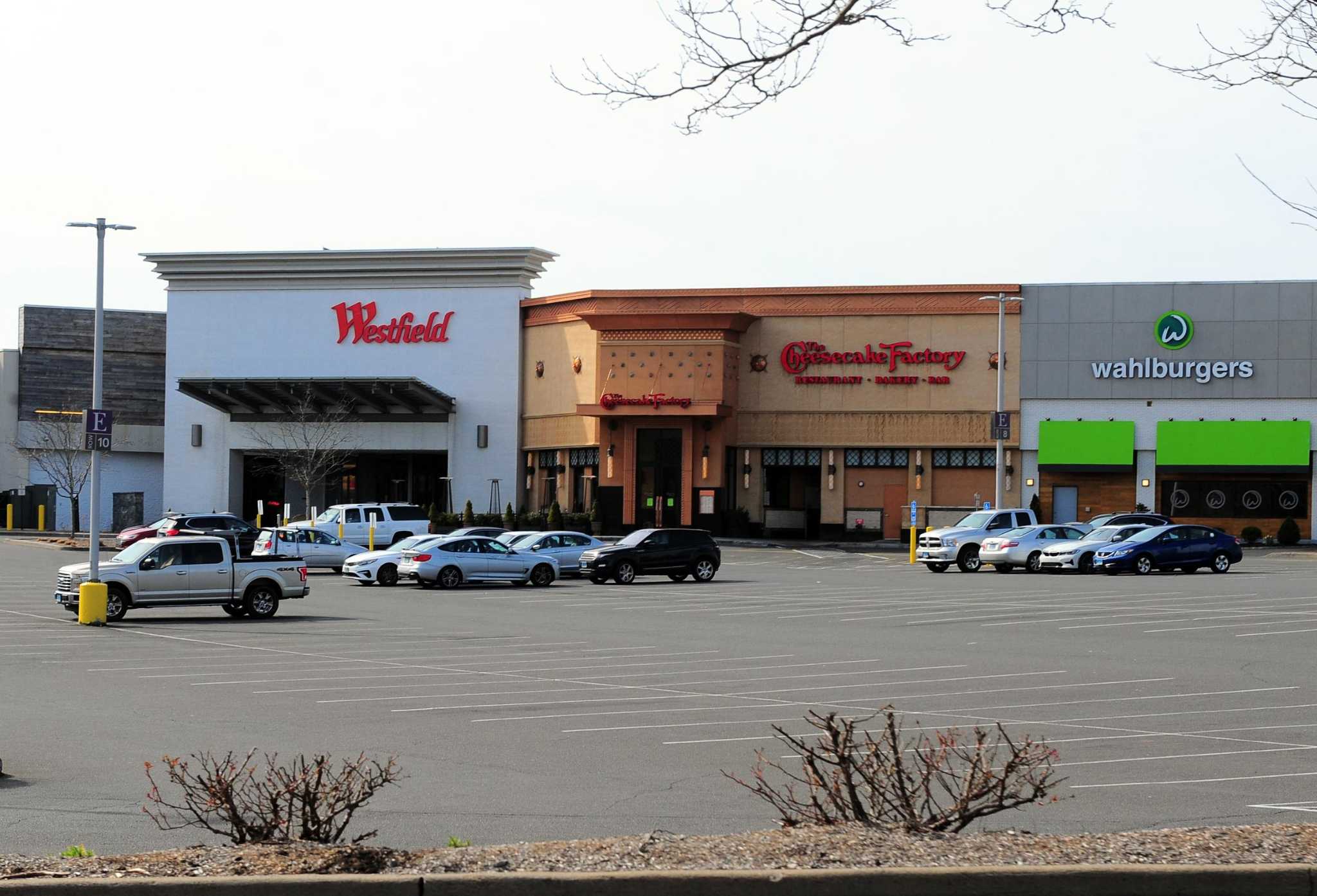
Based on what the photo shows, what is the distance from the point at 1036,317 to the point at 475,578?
3262 centimetres

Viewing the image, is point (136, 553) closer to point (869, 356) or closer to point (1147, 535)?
point (1147, 535)

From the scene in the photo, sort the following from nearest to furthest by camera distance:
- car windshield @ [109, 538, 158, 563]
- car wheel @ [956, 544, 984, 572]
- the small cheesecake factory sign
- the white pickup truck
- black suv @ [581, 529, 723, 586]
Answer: car windshield @ [109, 538, 158, 563], black suv @ [581, 529, 723, 586], the white pickup truck, car wheel @ [956, 544, 984, 572], the small cheesecake factory sign

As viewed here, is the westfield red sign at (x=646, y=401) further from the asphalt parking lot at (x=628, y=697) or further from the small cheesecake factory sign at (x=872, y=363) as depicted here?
the asphalt parking lot at (x=628, y=697)

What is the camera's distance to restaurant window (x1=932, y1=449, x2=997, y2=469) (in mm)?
64188

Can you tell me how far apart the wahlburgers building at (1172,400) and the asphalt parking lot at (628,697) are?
29.7 metres

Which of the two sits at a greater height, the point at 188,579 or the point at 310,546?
the point at 310,546

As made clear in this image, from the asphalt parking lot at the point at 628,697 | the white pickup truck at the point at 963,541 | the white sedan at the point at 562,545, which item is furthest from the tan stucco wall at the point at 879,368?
the asphalt parking lot at the point at 628,697

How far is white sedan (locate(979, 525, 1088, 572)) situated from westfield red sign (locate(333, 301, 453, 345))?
32724 mm

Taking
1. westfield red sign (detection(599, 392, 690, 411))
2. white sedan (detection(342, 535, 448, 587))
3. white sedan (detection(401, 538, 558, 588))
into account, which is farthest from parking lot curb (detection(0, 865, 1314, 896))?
westfield red sign (detection(599, 392, 690, 411))

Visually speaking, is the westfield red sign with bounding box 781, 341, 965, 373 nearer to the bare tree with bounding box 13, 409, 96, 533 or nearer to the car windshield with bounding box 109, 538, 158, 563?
the bare tree with bounding box 13, 409, 96, 533

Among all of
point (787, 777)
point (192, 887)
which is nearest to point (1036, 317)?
point (787, 777)

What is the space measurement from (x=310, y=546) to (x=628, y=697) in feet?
97.9

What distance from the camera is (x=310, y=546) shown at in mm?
45594

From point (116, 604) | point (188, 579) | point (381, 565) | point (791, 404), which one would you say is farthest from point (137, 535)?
point (791, 404)
